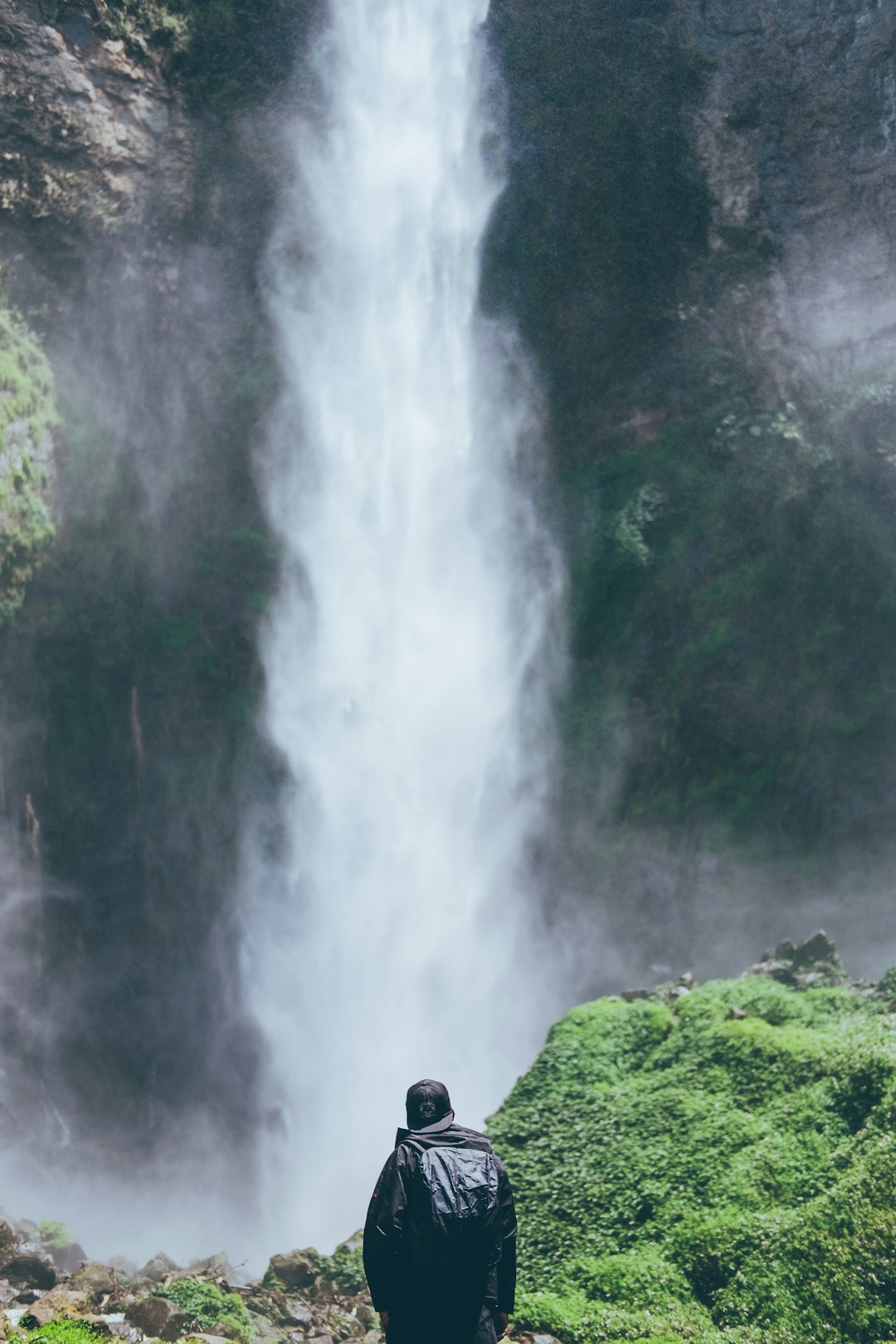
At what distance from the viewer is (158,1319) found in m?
7.99

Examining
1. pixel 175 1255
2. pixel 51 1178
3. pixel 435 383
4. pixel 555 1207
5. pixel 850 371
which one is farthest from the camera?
pixel 435 383

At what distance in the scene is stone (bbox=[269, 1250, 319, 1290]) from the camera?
10125mm

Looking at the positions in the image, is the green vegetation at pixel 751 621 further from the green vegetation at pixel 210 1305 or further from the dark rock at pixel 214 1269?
the green vegetation at pixel 210 1305

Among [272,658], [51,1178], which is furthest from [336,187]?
[51,1178]

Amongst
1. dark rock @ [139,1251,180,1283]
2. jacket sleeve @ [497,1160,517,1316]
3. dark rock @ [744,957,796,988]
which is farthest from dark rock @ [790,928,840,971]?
jacket sleeve @ [497,1160,517,1316]

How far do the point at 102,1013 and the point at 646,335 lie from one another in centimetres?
1304

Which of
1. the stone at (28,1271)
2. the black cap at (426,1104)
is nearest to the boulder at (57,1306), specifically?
the stone at (28,1271)

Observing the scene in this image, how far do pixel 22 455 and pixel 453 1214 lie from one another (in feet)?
50.8

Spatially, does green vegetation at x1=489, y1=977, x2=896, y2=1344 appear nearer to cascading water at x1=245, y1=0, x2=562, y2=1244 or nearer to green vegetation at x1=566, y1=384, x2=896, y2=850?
cascading water at x1=245, y1=0, x2=562, y2=1244

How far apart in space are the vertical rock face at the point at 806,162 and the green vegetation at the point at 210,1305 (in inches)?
577

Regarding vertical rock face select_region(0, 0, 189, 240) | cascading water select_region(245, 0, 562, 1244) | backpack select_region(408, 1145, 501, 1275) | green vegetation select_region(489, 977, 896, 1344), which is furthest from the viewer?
vertical rock face select_region(0, 0, 189, 240)

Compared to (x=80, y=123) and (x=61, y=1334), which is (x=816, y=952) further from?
(x=80, y=123)

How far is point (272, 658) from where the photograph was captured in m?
18.1

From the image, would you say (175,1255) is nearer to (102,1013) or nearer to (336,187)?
(102,1013)
